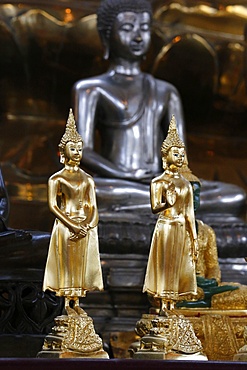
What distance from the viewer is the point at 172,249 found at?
4.01 meters

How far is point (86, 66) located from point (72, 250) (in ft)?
12.1

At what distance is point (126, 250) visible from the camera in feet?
18.1

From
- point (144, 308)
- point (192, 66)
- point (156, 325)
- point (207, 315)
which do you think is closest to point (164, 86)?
point (192, 66)

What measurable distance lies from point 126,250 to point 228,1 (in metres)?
2.47

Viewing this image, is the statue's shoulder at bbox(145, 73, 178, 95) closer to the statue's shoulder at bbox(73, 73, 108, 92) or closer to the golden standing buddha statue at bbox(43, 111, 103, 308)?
the statue's shoulder at bbox(73, 73, 108, 92)

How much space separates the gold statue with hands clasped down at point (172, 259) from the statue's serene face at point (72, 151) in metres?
0.25

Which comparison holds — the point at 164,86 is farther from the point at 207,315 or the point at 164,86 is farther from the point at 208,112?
the point at 207,315

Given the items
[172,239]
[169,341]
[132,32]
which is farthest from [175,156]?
[132,32]

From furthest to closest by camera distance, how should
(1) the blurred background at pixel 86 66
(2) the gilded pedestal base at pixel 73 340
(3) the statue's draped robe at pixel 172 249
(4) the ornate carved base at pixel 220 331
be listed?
1. (1) the blurred background at pixel 86 66
2. (4) the ornate carved base at pixel 220 331
3. (3) the statue's draped robe at pixel 172 249
4. (2) the gilded pedestal base at pixel 73 340

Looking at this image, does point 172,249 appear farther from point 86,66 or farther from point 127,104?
point 86,66

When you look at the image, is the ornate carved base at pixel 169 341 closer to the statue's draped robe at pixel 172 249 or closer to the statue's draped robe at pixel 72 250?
the statue's draped robe at pixel 172 249

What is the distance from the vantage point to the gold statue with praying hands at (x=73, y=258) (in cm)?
390

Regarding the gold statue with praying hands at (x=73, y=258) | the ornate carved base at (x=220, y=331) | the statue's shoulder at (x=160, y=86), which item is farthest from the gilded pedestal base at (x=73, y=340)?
the statue's shoulder at (x=160, y=86)

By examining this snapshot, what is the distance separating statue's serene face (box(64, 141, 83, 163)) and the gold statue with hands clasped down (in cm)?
25
